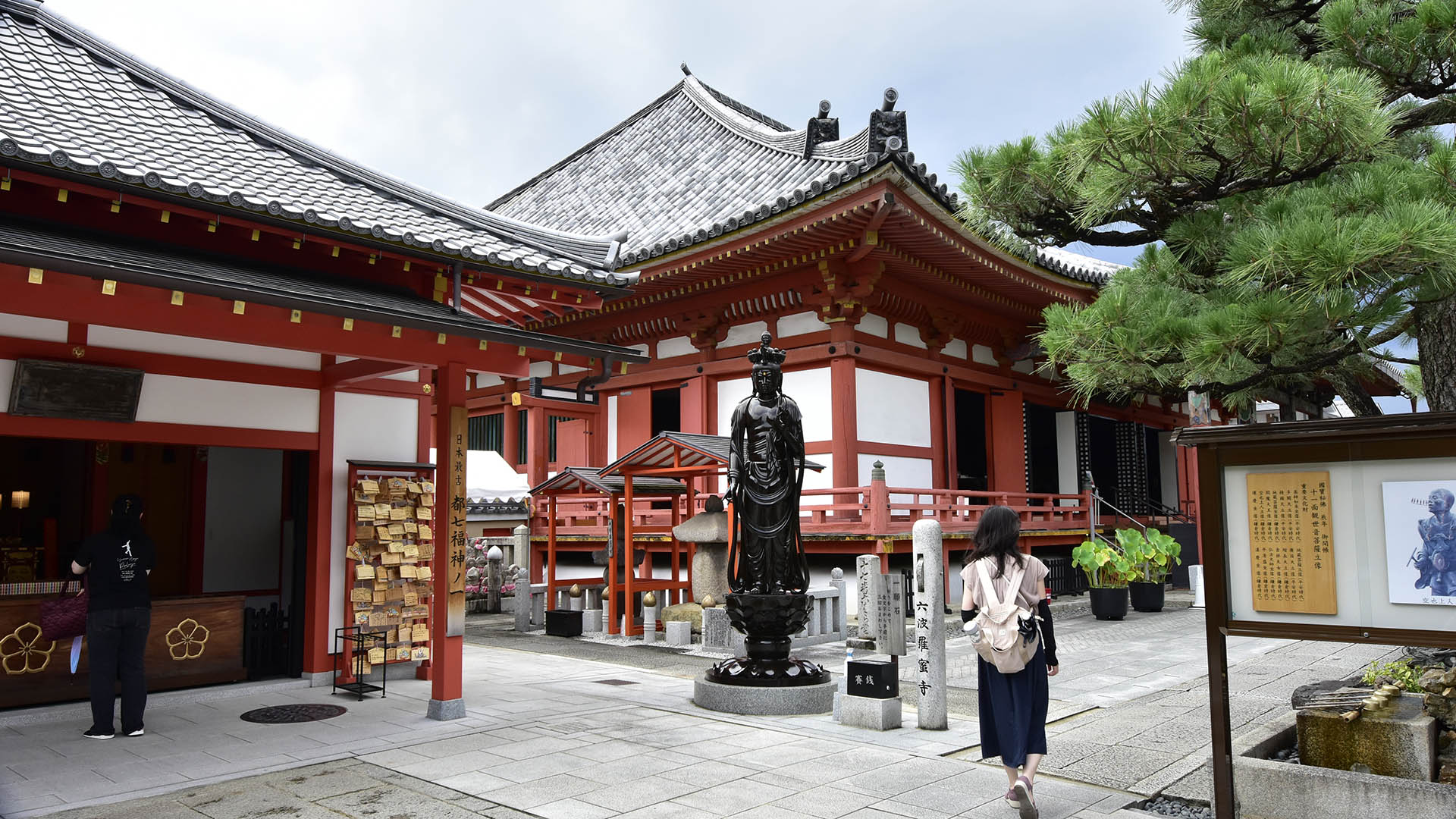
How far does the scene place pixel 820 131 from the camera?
16453mm

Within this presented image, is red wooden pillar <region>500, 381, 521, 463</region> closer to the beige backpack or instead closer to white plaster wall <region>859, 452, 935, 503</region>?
white plaster wall <region>859, 452, 935, 503</region>

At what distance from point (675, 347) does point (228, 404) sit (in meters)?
9.30

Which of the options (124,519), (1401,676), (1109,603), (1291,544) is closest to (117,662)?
(124,519)

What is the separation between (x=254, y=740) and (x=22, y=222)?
147 inches

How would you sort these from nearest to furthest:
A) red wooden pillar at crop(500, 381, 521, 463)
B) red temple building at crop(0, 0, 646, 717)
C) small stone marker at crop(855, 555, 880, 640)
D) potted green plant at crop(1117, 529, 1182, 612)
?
red temple building at crop(0, 0, 646, 717)
small stone marker at crop(855, 555, 880, 640)
potted green plant at crop(1117, 529, 1182, 612)
red wooden pillar at crop(500, 381, 521, 463)

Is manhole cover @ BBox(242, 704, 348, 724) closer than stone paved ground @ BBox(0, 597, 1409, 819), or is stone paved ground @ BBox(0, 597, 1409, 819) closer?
stone paved ground @ BBox(0, 597, 1409, 819)

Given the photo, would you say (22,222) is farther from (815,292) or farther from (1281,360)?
(815,292)

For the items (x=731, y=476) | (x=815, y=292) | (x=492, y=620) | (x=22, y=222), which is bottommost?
(x=492, y=620)

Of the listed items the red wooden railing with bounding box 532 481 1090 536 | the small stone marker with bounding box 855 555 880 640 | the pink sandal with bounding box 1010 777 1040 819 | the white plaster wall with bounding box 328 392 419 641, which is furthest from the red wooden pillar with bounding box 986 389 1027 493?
the pink sandal with bounding box 1010 777 1040 819

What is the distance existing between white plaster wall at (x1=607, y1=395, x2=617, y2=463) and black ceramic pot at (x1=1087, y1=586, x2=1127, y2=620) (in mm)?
8742

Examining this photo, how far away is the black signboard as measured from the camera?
6.83m

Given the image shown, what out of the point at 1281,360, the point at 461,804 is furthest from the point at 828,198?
the point at 461,804

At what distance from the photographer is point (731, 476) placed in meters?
8.40

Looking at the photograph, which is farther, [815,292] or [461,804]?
[815,292]
